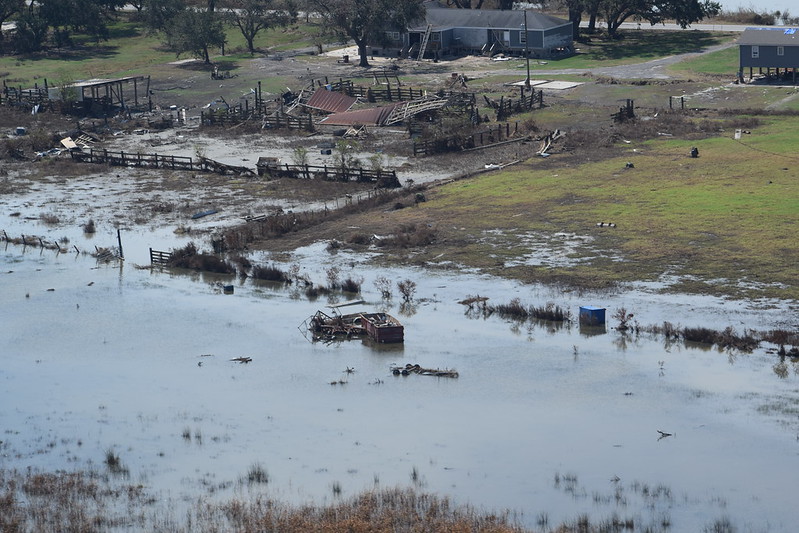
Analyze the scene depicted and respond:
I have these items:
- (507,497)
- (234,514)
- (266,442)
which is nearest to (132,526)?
(234,514)

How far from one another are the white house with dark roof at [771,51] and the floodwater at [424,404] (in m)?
43.9

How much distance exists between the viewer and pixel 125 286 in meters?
46.6

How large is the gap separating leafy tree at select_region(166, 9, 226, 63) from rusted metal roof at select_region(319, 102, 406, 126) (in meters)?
25.7

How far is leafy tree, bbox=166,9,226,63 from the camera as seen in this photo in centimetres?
9681

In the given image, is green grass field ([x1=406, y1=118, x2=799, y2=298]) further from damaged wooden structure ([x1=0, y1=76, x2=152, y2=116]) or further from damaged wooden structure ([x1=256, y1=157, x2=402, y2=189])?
damaged wooden structure ([x1=0, y1=76, x2=152, y2=116])

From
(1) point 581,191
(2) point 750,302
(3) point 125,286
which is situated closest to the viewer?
(2) point 750,302

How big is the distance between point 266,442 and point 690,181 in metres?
31.4

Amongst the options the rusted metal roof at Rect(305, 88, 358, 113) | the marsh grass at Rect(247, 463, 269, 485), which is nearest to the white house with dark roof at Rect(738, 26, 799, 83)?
the rusted metal roof at Rect(305, 88, 358, 113)

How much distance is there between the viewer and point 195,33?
96.9 m

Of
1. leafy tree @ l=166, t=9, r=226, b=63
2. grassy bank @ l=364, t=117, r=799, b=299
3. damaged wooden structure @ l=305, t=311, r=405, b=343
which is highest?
leafy tree @ l=166, t=9, r=226, b=63

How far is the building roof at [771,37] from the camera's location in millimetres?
79312

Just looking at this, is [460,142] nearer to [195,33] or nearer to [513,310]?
[513,310]

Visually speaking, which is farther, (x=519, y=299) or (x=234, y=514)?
(x=519, y=299)

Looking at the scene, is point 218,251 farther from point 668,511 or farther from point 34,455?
point 668,511
